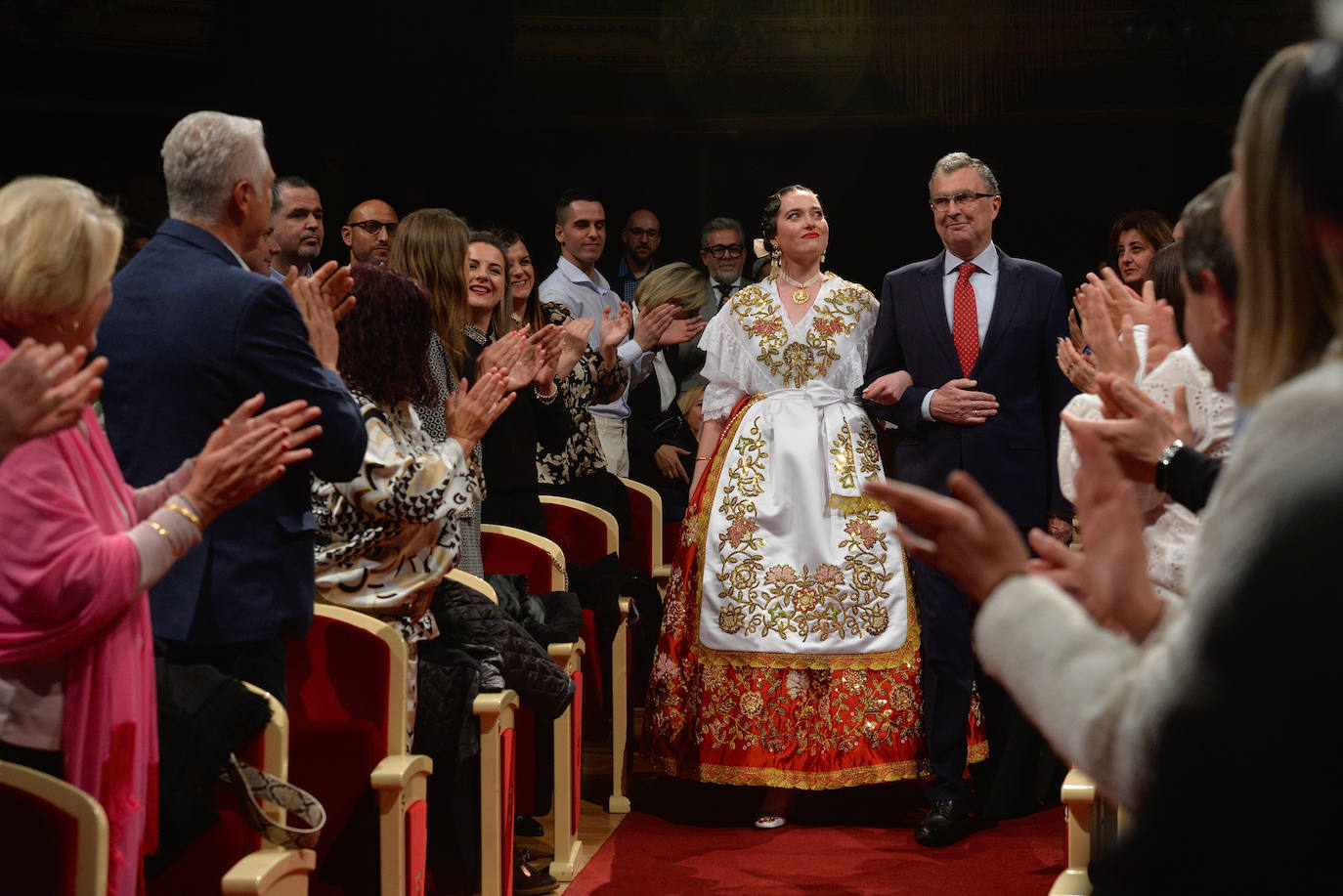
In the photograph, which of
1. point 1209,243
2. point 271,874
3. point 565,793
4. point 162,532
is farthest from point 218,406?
point 565,793

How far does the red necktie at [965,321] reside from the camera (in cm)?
373

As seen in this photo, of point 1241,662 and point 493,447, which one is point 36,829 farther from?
point 493,447

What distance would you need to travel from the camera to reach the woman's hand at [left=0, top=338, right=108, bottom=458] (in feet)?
4.72

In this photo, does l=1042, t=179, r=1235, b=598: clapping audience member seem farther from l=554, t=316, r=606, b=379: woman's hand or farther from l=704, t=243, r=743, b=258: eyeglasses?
l=704, t=243, r=743, b=258: eyeglasses

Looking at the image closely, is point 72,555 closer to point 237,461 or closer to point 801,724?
point 237,461

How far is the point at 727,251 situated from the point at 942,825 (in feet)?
9.57

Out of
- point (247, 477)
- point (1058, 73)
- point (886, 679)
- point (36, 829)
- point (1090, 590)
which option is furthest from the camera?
point (1058, 73)

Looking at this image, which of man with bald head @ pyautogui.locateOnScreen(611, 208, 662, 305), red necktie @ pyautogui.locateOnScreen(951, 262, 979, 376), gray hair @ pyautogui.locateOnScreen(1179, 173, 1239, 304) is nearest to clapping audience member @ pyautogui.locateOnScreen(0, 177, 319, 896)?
gray hair @ pyautogui.locateOnScreen(1179, 173, 1239, 304)

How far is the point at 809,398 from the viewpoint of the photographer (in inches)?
152

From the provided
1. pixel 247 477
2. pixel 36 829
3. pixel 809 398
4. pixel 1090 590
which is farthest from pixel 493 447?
pixel 1090 590

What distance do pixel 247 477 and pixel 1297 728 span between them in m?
1.30

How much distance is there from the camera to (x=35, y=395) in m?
1.44

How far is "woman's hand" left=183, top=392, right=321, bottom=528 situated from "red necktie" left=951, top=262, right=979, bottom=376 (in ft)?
7.61

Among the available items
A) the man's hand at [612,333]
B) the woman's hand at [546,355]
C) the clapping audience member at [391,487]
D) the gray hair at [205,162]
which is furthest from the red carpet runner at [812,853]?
the gray hair at [205,162]
